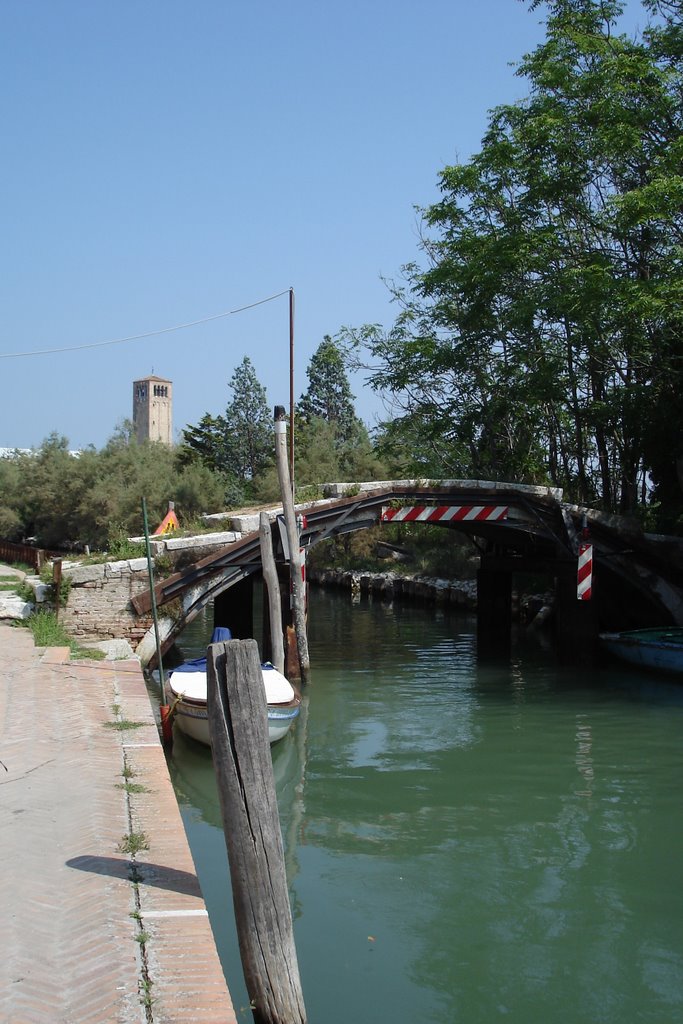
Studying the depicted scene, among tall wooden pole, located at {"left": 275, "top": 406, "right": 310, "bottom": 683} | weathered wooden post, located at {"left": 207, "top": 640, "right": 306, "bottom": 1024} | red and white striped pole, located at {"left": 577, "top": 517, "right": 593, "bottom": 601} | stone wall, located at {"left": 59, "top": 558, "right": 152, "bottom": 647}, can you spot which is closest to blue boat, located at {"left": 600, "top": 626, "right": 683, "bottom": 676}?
red and white striped pole, located at {"left": 577, "top": 517, "right": 593, "bottom": 601}

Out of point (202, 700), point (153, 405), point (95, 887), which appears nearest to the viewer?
point (95, 887)

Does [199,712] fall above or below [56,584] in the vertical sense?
below

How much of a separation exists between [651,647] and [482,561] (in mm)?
5713

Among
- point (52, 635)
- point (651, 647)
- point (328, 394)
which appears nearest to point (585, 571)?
point (651, 647)

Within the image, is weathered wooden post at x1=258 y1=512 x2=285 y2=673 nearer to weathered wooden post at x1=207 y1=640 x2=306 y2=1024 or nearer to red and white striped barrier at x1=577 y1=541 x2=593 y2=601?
red and white striped barrier at x1=577 y1=541 x2=593 y2=601

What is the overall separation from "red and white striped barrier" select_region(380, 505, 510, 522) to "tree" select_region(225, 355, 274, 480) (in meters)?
32.7

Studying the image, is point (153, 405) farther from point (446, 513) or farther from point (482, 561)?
point (446, 513)

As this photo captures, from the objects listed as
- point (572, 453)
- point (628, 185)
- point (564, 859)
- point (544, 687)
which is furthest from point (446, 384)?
point (564, 859)

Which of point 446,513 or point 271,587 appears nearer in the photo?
point 271,587

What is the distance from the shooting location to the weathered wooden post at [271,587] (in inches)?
659

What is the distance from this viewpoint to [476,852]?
929 cm

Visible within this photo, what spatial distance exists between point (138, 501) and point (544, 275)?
24771 mm

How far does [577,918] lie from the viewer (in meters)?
7.75

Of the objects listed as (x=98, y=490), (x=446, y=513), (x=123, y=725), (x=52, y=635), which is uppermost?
(x=98, y=490)
